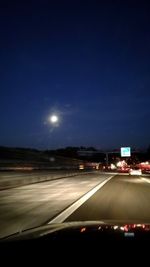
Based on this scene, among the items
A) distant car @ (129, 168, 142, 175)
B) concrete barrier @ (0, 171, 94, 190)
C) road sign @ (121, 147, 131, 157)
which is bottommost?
concrete barrier @ (0, 171, 94, 190)

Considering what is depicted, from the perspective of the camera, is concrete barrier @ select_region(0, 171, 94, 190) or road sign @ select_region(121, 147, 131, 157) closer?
concrete barrier @ select_region(0, 171, 94, 190)

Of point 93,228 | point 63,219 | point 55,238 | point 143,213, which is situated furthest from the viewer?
point 143,213

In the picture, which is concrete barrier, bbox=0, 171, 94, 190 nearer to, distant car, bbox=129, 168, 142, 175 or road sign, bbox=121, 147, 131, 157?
distant car, bbox=129, 168, 142, 175

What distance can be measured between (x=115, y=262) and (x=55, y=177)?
4720 centimetres

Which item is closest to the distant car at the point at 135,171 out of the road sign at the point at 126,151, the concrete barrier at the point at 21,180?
the concrete barrier at the point at 21,180

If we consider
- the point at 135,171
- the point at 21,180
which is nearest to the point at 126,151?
the point at 135,171

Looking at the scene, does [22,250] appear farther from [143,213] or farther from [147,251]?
[143,213]

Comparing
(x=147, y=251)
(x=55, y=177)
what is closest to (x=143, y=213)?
(x=147, y=251)

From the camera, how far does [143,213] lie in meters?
15.8

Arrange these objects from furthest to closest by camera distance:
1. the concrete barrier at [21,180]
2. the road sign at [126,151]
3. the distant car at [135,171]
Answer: the road sign at [126,151], the distant car at [135,171], the concrete barrier at [21,180]

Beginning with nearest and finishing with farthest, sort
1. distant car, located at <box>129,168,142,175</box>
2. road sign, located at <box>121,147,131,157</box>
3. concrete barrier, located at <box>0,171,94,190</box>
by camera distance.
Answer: concrete barrier, located at <box>0,171,94,190</box>, distant car, located at <box>129,168,142,175</box>, road sign, located at <box>121,147,131,157</box>

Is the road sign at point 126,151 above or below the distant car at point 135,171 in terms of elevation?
above

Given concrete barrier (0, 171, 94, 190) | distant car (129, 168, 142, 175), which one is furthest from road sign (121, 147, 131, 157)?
concrete barrier (0, 171, 94, 190)

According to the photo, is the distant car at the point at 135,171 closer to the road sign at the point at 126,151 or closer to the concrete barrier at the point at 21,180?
the concrete barrier at the point at 21,180
